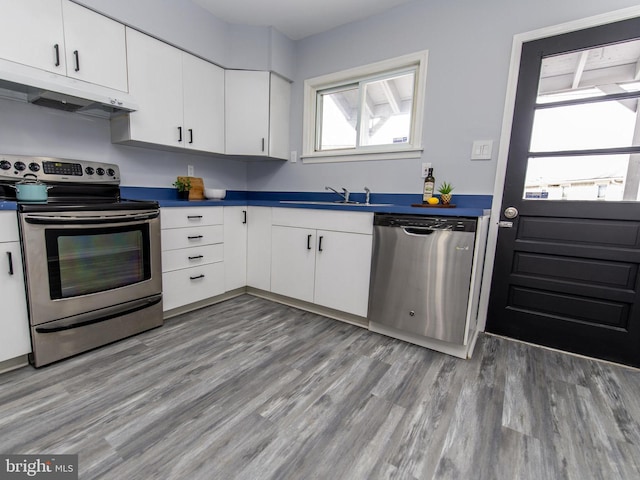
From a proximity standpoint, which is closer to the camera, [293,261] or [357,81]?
[293,261]

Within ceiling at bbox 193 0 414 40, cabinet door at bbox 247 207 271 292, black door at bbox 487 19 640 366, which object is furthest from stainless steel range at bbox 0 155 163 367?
black door at bbox 487 19 640 366

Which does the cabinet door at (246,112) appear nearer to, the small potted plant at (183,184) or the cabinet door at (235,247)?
the small potted plant at (183,184)

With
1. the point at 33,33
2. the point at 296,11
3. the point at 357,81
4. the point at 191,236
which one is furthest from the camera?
the point at 357,81

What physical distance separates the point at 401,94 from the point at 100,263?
264cm

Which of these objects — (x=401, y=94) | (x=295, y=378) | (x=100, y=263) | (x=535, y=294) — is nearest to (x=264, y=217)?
(x=100, y=263)

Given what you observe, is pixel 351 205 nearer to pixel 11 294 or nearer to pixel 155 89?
pixel 155 89

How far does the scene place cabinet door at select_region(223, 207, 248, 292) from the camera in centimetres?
263

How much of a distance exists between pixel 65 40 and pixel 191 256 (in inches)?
59.6

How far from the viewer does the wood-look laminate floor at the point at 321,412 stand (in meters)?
1.10

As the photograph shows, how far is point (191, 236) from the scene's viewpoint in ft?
7.68

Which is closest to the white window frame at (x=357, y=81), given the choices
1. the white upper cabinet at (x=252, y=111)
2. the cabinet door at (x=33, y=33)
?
the white upper cabinet at (x=252, y=111)

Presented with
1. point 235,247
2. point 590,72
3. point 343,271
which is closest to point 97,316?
point 235,247

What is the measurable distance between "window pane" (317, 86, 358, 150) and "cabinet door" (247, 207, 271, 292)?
0.93m

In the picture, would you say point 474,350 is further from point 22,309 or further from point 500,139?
point 22,309
